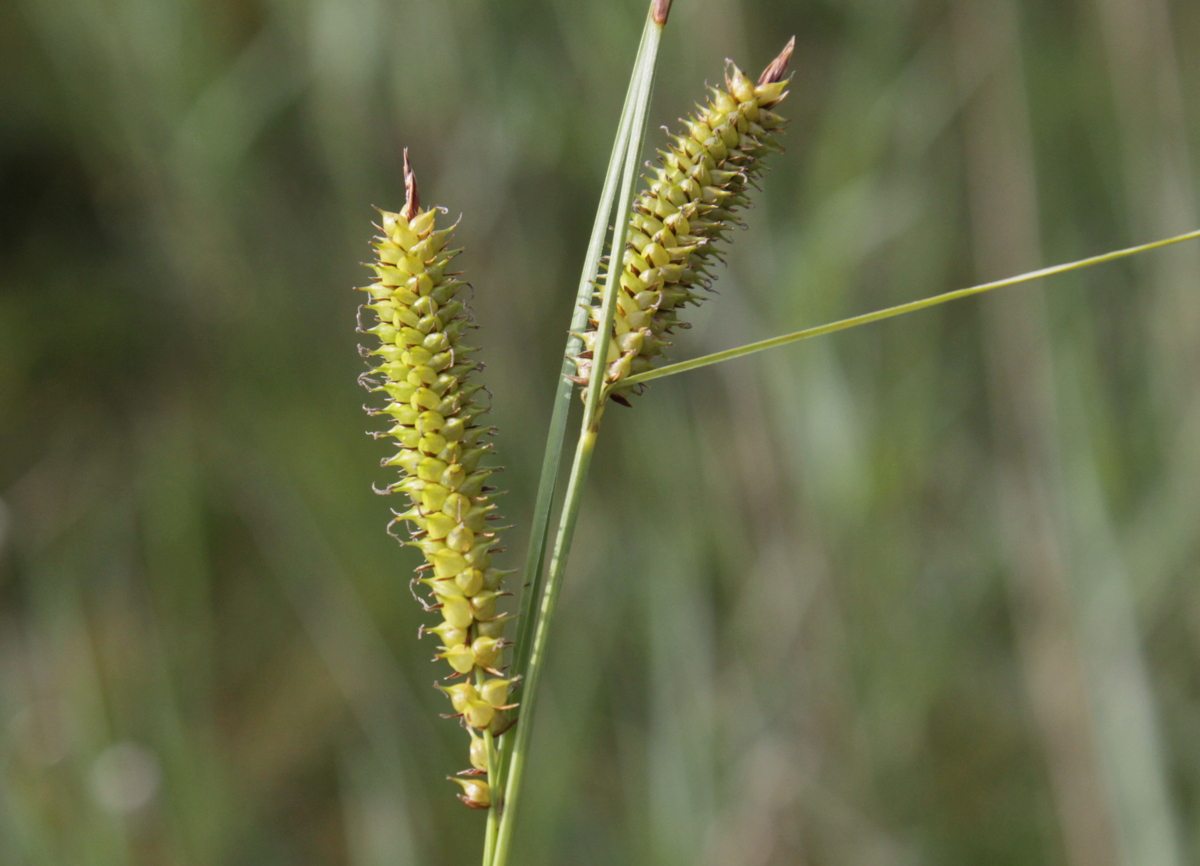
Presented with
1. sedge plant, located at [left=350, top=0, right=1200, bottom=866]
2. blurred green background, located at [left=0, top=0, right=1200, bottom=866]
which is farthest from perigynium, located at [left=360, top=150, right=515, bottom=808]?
blurred green background, located at [left=0, top=0, right=1200, bottom=866]

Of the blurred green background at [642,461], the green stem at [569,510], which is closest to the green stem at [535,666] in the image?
the green stem at [569,510]

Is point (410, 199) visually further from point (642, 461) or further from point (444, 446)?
point (642, 461)

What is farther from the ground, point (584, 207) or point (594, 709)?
point (584, 207)

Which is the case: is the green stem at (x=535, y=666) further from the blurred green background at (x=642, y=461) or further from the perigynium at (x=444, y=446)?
the blurred green background at (x=642, y=461)

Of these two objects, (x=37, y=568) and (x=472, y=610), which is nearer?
(x=472, y=610)

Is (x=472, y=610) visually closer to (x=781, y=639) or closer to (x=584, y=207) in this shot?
(x=781, y=639)

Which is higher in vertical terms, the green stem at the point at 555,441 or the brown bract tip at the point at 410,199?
the brown bract tip at the point at 410,199

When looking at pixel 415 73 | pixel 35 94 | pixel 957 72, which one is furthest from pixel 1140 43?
pixel 35 94

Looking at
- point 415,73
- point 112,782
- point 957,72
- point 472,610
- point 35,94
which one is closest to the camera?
point 472,610
